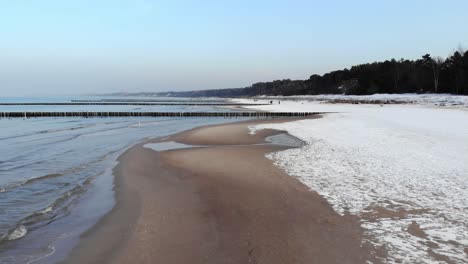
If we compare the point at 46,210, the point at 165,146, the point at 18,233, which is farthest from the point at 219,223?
the point at 165,146

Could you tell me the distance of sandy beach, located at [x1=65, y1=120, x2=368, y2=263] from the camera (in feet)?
18.1

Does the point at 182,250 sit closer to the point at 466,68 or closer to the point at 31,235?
the point at 31,235

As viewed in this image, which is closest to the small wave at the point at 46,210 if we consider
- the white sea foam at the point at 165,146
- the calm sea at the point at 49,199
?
the calm sea at the point at 49,199

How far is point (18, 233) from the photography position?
22.3 ft

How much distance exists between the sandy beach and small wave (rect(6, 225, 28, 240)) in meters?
1.24

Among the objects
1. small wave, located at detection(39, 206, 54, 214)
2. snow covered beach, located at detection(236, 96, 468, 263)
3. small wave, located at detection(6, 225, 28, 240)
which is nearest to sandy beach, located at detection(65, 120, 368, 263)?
snow covered beach, located at detection(236, 96, 468, 263)

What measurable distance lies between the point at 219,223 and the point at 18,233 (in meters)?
3.82

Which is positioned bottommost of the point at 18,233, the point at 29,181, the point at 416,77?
the point at 18,233

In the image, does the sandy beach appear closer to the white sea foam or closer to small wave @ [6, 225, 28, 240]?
small wave @ [6, 225, 28, 240]

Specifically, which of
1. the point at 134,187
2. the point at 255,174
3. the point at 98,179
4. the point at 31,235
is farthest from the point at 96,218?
the point at 255,174

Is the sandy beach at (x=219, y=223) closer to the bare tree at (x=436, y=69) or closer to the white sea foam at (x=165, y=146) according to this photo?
the white sea foam at (x=165, y=146)

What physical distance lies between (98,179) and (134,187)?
6.83ft

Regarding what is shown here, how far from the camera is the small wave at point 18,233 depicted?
660cm

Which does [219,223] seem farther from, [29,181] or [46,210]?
[29,181]
